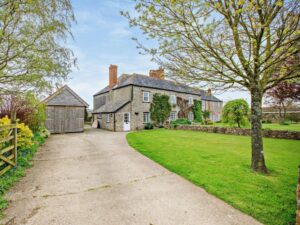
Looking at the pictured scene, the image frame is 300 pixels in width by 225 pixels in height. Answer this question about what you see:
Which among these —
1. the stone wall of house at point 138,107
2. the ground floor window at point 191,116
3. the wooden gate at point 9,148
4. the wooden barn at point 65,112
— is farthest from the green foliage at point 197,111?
the wooden gate at point 9,148

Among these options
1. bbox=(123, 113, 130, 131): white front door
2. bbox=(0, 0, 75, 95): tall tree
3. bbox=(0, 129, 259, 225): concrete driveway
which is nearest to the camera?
bbox=(0, 129, 259, 225): concrete driveway

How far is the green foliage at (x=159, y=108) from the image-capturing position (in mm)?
23573

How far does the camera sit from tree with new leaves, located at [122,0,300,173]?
4.70 m

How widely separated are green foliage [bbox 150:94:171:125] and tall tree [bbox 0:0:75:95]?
18196mm

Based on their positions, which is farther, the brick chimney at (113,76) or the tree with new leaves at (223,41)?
the brick chimney at (113,76)

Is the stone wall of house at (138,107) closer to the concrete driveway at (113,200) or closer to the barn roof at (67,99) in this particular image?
the barn roof at (67,99)

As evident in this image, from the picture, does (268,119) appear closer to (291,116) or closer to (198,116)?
(291,116)

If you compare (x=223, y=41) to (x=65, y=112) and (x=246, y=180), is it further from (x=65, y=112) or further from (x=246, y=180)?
(x=65, y=112)

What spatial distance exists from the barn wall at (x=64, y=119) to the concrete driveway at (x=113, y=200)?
13.4 metres

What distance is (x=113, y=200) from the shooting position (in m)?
3.84

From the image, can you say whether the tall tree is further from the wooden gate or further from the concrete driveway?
the concrete driveway

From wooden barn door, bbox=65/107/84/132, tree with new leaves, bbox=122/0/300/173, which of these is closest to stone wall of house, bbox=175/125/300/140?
tree with new leaves, bbox=122/0/300/173

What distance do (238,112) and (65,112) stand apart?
63.5 feet

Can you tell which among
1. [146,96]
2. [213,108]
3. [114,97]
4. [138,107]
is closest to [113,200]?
[138,107]
